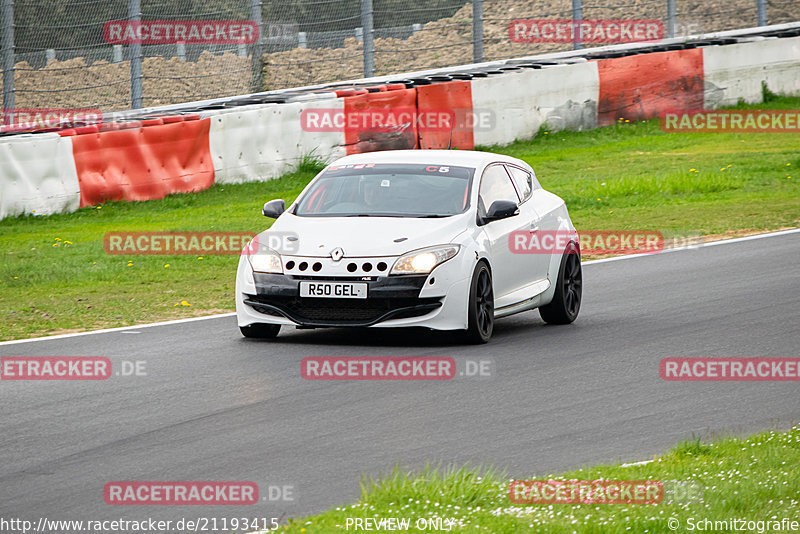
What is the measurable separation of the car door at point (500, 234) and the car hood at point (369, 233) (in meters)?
0.34

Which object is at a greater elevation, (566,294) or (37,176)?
(37,176)

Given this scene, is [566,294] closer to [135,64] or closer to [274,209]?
[274,209]

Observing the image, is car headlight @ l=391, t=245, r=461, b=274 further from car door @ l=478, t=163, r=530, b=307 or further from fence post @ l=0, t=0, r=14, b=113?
fence post @ l=0, t=0, r=14, b=113

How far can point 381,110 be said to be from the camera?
20.8 meters

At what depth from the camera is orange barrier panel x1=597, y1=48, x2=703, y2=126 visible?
2416cm

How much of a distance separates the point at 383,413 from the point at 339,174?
3.64 metres

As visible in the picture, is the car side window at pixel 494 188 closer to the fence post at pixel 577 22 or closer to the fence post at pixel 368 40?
the fence post at pixel 368 40

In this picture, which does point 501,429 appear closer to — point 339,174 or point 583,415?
point 583,415

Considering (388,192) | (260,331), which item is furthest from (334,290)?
(388,192)

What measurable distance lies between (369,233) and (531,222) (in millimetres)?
1855

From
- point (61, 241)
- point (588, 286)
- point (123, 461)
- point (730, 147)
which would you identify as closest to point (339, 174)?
point (588, 286)

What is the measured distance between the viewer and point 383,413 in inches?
320

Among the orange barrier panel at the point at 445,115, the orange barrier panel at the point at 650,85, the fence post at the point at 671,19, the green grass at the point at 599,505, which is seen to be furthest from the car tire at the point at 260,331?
the fence post at the point at 671,19

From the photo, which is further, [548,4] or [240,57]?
[548,4]
